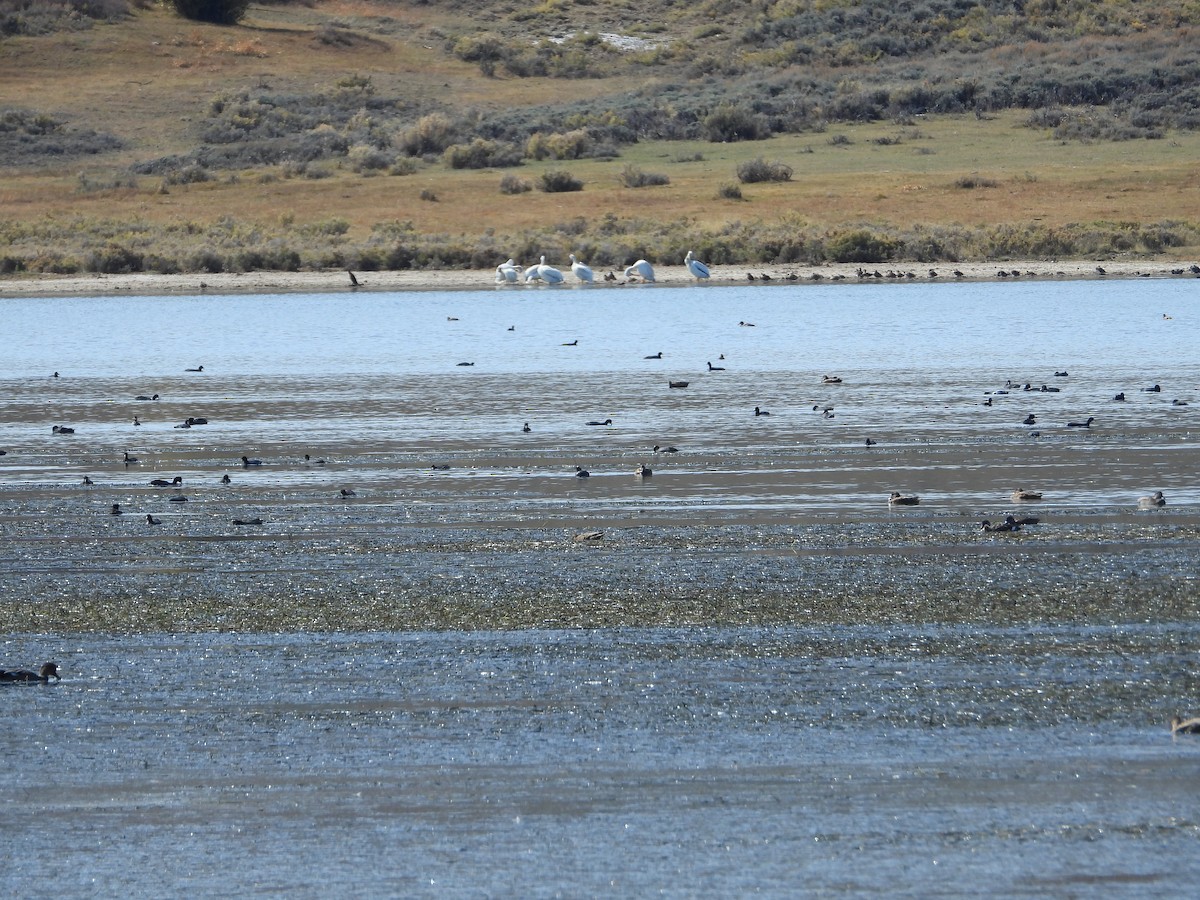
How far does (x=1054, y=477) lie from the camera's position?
16672 millimetres

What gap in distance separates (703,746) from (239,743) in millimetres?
2304

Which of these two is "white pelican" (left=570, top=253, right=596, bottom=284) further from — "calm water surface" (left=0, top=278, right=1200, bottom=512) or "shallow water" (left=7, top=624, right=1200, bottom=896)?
"shallow water" (left=7, top=624, right=1200, bottom=896)

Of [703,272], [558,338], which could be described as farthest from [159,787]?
[703,272]

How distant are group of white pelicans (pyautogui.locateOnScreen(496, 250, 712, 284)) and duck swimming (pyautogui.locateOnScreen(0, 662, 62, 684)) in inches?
1261

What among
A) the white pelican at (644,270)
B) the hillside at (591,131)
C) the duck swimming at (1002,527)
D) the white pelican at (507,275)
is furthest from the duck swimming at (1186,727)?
the hillside at (591,131)

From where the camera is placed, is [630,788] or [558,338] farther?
[558,338]

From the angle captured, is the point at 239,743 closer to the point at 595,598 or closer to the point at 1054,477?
the point at 595,598

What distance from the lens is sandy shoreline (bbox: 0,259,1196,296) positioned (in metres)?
42.7

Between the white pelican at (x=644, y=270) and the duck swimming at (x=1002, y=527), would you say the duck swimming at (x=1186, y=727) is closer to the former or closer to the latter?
the duck swimming at (x=1002, y=527)

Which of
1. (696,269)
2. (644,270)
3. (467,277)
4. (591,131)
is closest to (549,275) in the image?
(644,270)

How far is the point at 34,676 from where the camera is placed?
10828mm

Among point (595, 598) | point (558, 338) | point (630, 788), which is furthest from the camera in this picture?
point (558, 338)

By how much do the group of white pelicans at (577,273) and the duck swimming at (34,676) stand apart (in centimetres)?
3203

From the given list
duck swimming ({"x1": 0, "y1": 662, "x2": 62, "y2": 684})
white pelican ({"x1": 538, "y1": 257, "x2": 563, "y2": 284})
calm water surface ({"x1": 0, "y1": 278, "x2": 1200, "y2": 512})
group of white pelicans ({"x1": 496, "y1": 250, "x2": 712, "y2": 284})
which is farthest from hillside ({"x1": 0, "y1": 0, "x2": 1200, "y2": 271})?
duck swimming ({"x1": 0, "y1": 662, "x2": 62, "y2": 684})
